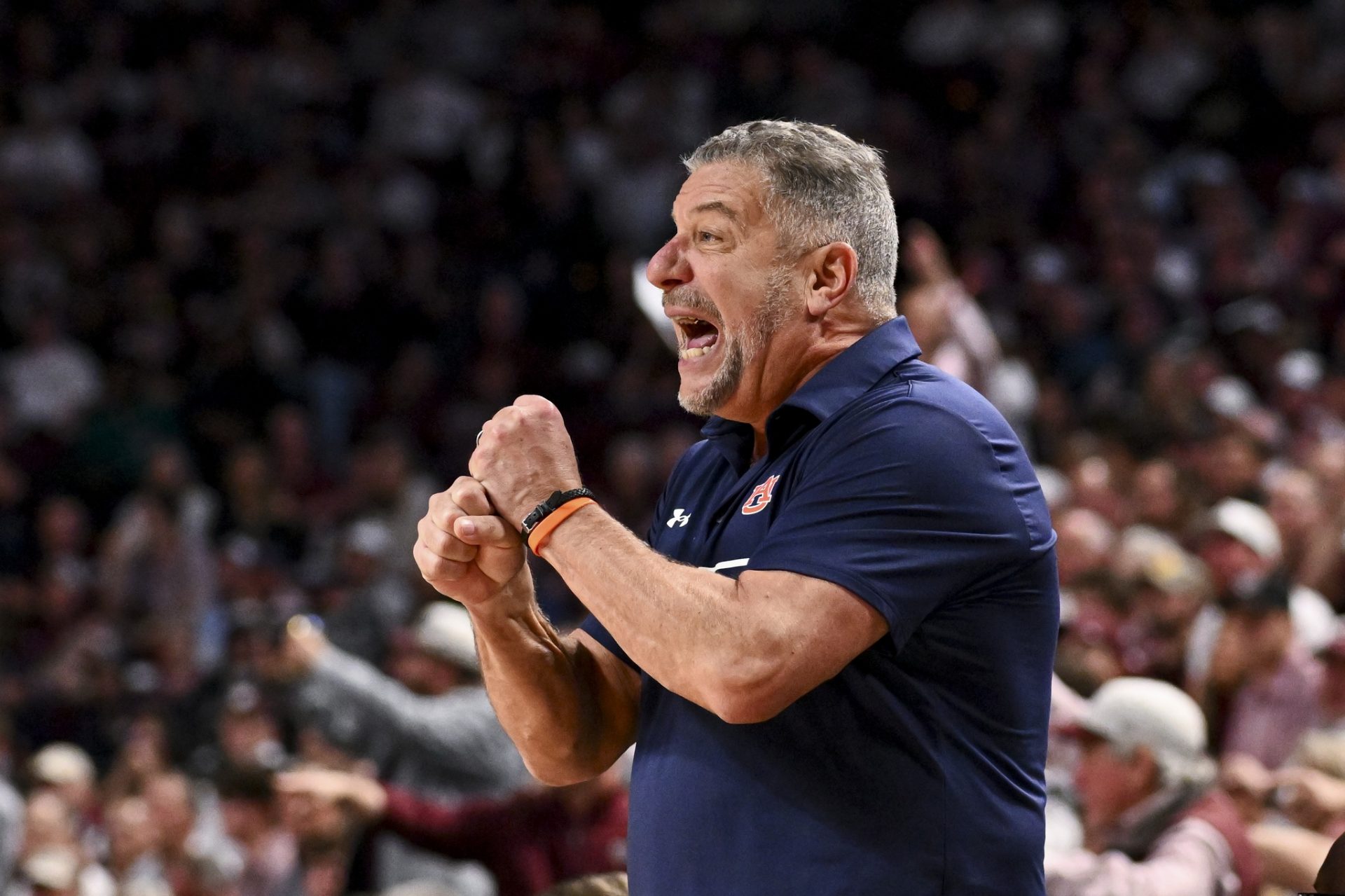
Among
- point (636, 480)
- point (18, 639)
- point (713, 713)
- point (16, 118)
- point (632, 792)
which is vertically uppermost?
point (16, 118)

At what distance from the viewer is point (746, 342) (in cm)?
→ 237

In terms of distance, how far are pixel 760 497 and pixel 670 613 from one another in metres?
0.31

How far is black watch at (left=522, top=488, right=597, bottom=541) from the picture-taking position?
2.21 metres

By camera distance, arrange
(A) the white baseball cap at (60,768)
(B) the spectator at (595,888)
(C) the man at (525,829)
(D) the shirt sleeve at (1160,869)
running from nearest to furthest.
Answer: (B) the spectator at (595,888)
(D) the shirt sleeve at (1160,869)
(C) the man at (525,829)
(A) the white baseball cap at (60,768)

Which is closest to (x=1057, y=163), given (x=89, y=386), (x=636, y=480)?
(x=636, y=480)

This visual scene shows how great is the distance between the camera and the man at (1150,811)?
3.49 meters

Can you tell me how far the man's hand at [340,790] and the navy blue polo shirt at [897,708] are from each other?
7.74 feet

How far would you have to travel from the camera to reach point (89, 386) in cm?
1159

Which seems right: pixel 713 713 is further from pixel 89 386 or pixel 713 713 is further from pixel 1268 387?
pixel 89 386

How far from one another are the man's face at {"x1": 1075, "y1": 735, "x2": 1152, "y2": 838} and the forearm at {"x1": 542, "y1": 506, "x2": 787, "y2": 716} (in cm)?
225

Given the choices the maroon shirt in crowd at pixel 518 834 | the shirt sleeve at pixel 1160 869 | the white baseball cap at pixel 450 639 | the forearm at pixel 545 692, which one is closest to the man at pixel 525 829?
the maroon shirt in crowd at pixel 518 834

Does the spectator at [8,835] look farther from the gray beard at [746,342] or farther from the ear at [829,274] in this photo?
the ear at [829,274]

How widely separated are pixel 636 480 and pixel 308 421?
2806mm

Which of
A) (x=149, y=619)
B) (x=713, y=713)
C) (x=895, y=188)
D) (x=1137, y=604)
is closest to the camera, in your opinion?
(x=713, y=713)
